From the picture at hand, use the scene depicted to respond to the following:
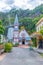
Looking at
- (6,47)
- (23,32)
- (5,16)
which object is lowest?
(6,47)

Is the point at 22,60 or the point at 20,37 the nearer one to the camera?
the point at 22,60

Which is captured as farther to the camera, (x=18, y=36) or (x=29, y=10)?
(x=29, y=10)

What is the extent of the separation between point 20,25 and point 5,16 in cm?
1542

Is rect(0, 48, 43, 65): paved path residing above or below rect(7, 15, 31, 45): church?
below

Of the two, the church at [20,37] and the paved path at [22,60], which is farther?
the church at [20,37]

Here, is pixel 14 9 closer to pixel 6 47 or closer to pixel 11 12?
pixel 11 12

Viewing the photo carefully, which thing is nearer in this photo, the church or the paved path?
the paved path

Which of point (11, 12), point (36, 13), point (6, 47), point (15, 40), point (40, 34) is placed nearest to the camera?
point (6, 47)

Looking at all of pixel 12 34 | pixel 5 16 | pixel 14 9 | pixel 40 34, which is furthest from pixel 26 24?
pixel 40 34

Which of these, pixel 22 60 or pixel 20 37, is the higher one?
pixel 20 37

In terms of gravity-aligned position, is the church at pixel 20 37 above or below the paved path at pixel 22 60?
above

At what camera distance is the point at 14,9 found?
93062mm

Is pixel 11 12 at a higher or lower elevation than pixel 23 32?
higher

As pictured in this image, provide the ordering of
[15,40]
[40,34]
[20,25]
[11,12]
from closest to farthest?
[40,34] < [15,40] < [20,25] < [11,12]
